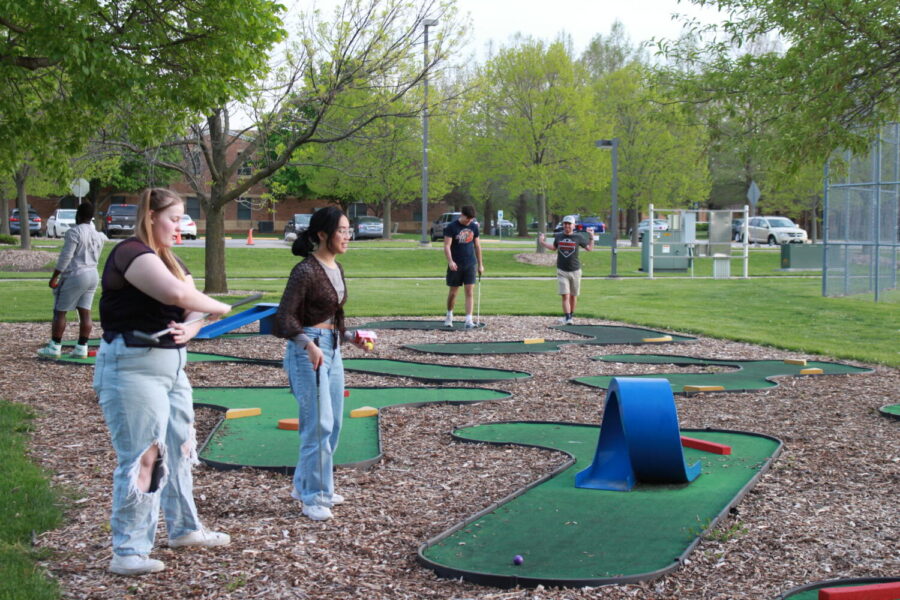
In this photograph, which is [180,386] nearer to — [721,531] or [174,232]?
[174,232]

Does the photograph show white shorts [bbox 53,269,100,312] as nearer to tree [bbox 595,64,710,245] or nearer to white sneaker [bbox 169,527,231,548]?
white sneaker [bbox 169,527,231,548]

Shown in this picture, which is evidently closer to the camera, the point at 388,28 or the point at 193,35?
the point at 193,35

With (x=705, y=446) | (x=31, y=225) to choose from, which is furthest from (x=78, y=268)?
(x=31, y=225)

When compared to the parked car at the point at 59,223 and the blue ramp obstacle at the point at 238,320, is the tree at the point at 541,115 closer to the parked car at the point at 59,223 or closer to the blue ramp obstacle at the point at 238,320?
the parked car at the point at 59,223

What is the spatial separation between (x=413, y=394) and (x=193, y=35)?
476 cm

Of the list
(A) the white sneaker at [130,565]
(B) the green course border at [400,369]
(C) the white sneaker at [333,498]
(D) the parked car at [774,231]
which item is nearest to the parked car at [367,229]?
(D) the parked car at [774,231]

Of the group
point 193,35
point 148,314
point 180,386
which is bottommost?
point 180,386

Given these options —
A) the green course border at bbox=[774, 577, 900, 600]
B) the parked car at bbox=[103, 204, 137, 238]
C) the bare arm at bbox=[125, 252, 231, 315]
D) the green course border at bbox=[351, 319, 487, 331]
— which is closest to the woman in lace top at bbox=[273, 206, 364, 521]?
the bare arm at bbox=[125, 252, 231, 315]

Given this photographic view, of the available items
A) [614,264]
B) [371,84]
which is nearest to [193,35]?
[371,84]

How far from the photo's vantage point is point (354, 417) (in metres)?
7.72

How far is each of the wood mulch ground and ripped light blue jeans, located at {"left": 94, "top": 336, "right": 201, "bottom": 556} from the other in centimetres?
26

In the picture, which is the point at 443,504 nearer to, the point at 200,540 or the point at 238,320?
the point at 200,540

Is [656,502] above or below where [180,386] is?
below

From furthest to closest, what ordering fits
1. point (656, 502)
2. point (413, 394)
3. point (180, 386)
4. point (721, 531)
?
point (413, 394), point (656, 502), point (721, 531), point (180, 386)
